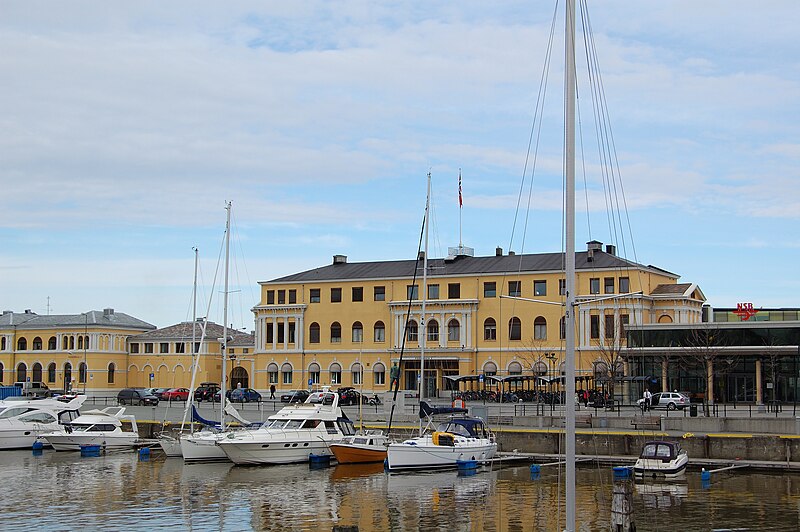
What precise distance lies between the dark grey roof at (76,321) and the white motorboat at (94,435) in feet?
191

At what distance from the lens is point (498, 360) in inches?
3728

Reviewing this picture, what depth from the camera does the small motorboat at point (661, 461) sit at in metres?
41.4

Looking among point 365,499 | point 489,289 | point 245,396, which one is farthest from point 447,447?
point 245,396

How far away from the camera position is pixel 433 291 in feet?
326

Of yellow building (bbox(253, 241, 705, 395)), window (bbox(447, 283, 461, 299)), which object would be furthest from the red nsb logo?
window (bbox(447, 283, 461, 299))

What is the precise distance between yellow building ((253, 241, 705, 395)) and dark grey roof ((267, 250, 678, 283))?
0.16 metres

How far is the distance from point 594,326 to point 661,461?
4900cm

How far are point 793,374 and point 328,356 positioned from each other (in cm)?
4519

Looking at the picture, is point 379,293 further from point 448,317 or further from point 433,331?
point 448,317

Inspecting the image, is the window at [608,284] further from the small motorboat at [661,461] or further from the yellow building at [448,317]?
the small motorboat at [661,461]

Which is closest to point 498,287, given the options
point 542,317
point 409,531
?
point 542,317

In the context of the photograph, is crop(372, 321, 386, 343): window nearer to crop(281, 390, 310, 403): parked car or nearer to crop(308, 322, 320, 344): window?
crop(308, 322, 320, 344): window

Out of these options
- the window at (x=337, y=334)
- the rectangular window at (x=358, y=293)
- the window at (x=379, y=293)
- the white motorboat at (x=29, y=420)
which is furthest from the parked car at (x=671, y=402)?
the window at (x=337, y=334)

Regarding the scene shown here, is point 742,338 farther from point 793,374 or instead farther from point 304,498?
point 304,498
